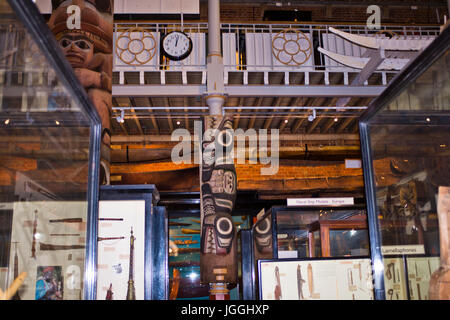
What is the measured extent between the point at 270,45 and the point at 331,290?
5663mm

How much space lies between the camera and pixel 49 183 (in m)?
2.21

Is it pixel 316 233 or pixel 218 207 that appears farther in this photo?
pixel 218 207

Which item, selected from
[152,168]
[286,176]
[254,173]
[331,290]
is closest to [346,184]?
[286,176]

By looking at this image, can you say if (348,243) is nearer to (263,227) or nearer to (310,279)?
(263,227)

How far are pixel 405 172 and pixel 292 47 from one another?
250 inches

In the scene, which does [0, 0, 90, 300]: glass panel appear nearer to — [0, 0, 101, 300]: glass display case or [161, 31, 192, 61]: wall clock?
[0, 0, 101, 300]: glass display case

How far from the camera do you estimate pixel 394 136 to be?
234cm

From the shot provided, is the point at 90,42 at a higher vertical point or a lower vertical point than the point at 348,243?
higher

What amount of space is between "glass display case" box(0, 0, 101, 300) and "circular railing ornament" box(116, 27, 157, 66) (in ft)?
18.9

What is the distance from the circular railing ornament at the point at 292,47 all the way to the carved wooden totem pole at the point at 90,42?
370 centimetres

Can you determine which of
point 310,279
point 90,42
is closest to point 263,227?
point 310,279

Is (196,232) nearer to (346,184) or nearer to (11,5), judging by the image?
(346,184)

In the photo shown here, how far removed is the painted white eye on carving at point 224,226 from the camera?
607cm

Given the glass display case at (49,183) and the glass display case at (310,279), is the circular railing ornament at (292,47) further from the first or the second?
the glass display case at (49,183)
